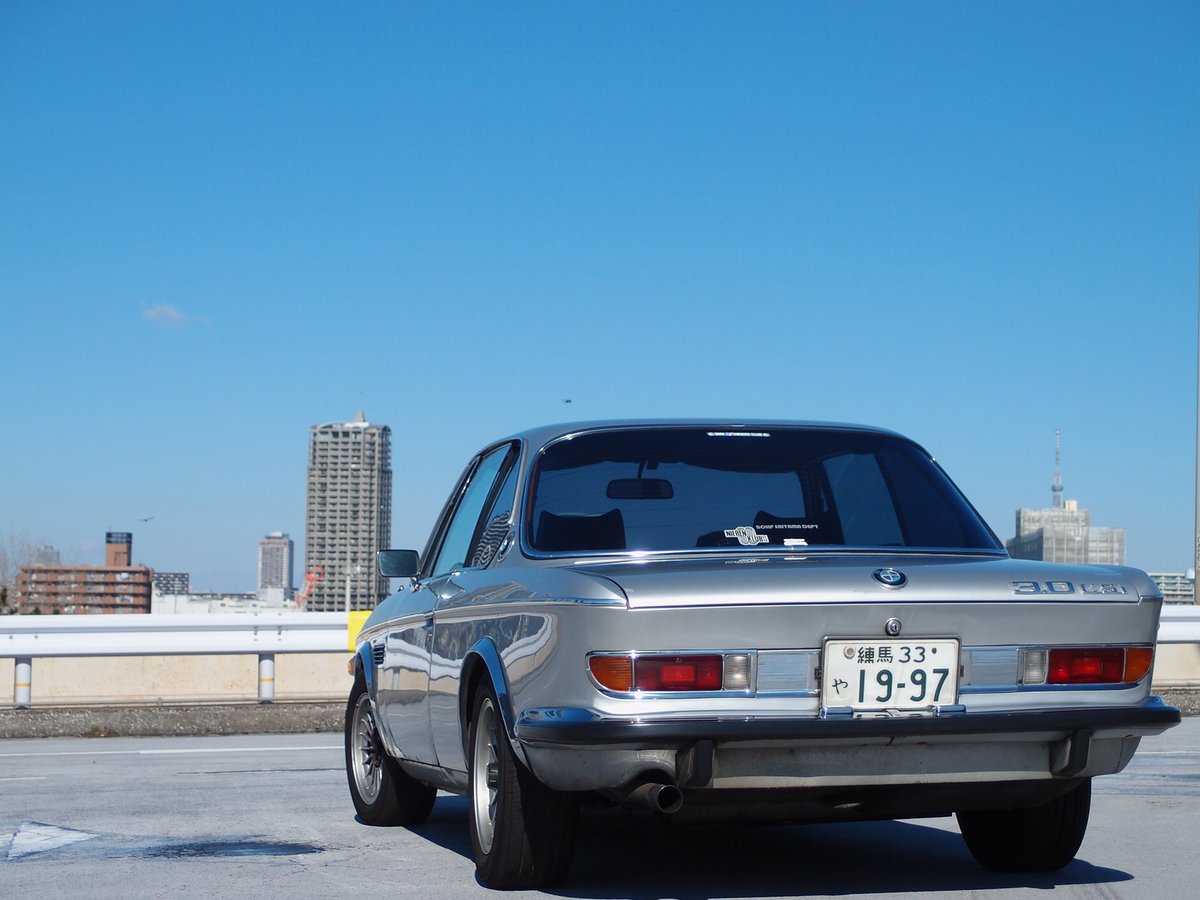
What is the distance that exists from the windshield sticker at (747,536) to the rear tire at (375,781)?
2239 millimetres

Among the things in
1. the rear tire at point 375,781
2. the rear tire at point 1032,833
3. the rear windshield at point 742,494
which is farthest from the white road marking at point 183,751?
the rear tire at point 1032,833

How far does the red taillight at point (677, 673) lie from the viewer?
478 centimetres

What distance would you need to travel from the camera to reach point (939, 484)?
246 inches

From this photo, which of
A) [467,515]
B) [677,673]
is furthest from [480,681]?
[467,515]

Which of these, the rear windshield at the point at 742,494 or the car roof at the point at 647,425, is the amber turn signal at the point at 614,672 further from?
the car roof at the point at 647,425

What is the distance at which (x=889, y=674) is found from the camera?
488 centimetres

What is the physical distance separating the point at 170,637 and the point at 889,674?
11.3 meters

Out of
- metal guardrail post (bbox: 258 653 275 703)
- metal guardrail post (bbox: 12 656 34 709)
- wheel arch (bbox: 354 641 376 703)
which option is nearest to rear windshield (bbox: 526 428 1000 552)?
wheel arch (bbox: 354 641 376 703)

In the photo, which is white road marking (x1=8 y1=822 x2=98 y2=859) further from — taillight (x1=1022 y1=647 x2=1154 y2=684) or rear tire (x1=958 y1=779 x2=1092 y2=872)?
taillight (x1=1022 y1=647 x2=1154 y2=684)

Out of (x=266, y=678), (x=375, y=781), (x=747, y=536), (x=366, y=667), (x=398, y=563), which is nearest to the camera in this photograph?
(x=747, y=536)

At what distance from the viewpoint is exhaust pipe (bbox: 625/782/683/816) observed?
4.84 metres

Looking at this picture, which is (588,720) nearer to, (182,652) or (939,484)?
(939,484)

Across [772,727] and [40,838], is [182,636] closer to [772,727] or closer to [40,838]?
[40,838]

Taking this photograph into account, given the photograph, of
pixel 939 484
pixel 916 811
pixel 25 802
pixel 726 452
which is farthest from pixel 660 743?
pixel 25 802
